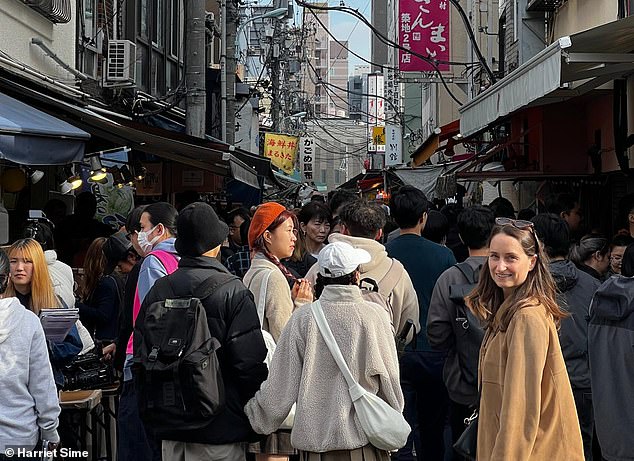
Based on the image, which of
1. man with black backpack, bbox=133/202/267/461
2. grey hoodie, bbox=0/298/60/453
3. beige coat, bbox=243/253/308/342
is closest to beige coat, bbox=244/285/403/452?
man with black backpack, bbox=133/202/267/461

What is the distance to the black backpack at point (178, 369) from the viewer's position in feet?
15.4

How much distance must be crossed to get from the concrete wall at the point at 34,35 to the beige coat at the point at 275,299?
21.1ft

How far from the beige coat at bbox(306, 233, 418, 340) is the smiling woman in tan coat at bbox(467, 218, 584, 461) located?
206cm

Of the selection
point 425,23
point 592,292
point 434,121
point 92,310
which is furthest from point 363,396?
point 434,121

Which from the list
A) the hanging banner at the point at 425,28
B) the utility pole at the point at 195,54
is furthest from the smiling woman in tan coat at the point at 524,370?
the hanging banner at the point at 425,28

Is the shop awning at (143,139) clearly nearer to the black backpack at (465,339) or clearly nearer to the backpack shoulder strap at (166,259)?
the backpack shoulder strap at (166,259)

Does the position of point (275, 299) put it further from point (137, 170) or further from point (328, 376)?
point (137, 170)

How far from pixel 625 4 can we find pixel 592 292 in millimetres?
5926

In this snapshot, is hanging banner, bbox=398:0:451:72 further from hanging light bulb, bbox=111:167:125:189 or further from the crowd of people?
the crowd of people

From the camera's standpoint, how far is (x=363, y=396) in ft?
15.4

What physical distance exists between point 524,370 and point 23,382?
2581 millimetres

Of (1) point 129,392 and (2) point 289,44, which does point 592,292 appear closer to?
(1) point 129,392

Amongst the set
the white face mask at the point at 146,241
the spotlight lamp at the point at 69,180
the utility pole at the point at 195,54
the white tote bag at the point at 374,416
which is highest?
the utility pole at the point at 195,54

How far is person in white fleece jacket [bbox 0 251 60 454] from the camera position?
489cm
